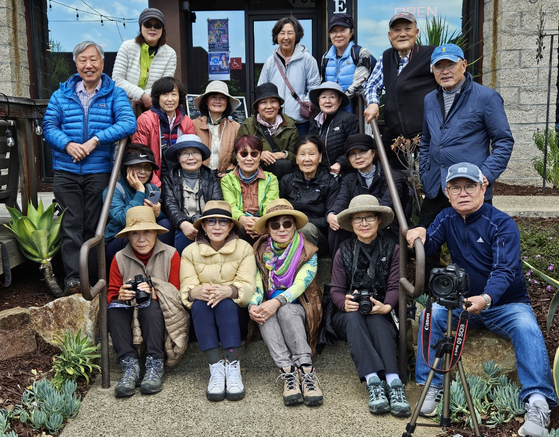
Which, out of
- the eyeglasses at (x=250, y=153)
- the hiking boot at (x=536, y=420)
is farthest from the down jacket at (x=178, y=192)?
the hiking boot at (x=536, y=420)

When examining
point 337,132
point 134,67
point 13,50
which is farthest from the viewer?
point 13,50

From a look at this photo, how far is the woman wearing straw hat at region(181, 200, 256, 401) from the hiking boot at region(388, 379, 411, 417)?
87 cm

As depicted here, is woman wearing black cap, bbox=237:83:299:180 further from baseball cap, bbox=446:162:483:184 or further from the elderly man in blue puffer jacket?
baseball cap, bbox=446:162:483:184

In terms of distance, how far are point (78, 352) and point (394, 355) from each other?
6.50ft

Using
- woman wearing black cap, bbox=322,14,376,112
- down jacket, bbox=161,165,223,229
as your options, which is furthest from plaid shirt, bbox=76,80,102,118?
woman wearing black cap, bbox=322,14,376,112

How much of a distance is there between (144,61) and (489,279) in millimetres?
3554

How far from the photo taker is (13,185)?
481 centimetres

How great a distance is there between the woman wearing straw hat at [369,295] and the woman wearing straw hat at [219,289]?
618mm

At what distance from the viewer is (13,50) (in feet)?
26.4

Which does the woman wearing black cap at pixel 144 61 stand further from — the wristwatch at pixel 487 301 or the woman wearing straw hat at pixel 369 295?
the wristwatch at pixel 487 301

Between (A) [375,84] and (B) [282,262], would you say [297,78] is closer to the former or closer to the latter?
(A) [375,84]

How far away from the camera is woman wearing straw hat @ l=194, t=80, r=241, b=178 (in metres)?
4.76

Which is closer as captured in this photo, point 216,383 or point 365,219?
point 216,383

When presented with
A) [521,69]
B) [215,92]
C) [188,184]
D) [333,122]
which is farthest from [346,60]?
[521,69]
